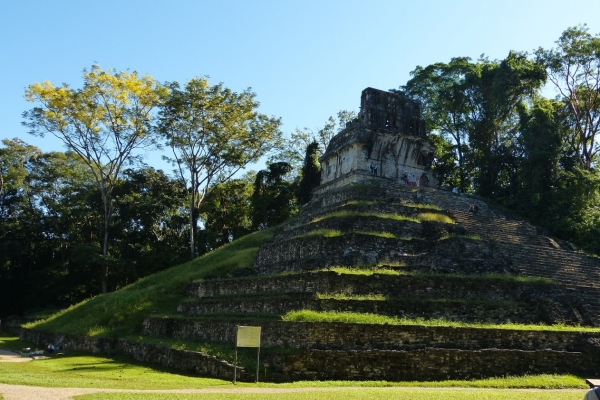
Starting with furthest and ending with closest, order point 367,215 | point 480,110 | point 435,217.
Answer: point 480,110 < point 435,217 < point 367,215

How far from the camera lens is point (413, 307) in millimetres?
14836

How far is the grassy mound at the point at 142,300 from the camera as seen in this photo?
2070cm

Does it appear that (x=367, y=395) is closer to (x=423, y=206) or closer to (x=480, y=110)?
(x=423, y=206)

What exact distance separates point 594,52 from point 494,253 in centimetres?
1739

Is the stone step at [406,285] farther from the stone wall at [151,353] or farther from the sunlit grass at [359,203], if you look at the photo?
the sunlit grass at [359,203]

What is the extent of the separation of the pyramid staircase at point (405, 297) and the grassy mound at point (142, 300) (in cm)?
112

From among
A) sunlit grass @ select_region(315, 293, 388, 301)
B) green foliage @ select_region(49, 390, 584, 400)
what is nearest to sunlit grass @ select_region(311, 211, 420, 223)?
sunlit grass @ select_region(315, 293, 388, 301)

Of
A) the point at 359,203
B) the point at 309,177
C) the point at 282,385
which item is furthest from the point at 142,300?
the point at 309,177

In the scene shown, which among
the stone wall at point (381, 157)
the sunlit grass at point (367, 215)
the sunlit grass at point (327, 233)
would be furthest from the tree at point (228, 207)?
the sunlit grass at point (327, 233)

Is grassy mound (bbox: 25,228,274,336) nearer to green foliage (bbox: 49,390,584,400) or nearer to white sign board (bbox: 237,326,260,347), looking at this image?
white sign board (bbox: 237,326,260,347)

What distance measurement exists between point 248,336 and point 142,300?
11.9 meters

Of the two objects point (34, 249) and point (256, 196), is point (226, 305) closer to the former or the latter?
point (256, 196)

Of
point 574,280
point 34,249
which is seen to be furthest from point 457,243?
point 34,249

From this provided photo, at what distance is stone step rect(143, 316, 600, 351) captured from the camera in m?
12.9
